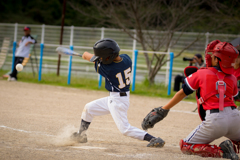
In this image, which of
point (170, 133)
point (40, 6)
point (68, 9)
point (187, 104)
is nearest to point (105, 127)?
point (170, 133)

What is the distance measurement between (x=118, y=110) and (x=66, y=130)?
114 cm

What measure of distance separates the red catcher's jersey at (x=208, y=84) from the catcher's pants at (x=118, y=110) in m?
1.11

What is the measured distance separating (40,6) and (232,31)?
84.6 ft

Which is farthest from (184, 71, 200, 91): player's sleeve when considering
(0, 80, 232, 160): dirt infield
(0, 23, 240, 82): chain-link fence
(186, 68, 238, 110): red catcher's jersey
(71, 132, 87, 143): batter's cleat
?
(0, 23, 240, 82): chain-link fence

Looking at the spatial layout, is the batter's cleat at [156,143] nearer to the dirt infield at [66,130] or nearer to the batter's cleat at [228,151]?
the dirt infield at [66,130]

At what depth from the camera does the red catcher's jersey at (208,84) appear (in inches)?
144

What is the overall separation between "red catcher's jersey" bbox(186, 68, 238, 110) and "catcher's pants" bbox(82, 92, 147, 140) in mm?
1110

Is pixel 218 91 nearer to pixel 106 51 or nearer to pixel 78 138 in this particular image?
pixel 106 51

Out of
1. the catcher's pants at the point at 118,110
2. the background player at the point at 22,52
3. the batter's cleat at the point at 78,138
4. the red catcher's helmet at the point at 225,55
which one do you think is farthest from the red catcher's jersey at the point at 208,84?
the background player at the point at 22,52

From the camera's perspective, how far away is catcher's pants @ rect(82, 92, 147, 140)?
14.2 feet

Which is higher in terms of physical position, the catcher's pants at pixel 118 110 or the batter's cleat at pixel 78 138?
the catcher's pants at pixel 118 110

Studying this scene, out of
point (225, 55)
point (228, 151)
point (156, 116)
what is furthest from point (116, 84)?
point (228, 151)

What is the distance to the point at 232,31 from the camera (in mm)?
15375

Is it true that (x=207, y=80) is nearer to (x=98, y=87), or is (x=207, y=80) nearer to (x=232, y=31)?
(x=98, y=87)
